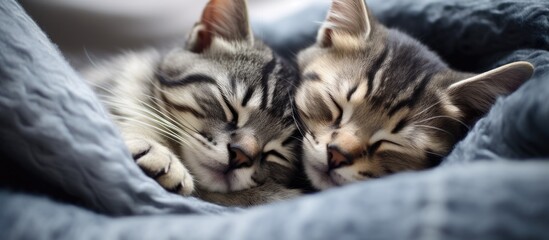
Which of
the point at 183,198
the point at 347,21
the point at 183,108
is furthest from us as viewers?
the point at 347,21

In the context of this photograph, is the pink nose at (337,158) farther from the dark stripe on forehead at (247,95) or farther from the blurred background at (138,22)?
the blurred background at (138,22)

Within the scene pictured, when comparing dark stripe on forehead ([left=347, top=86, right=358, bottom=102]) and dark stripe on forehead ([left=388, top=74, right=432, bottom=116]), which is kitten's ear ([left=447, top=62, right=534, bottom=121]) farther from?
dark stripe on forehead ([left=347, top=86, right=358, bottom=102])

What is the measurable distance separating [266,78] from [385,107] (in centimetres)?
31

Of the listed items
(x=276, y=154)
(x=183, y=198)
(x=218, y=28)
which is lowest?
(x=276, y=154)

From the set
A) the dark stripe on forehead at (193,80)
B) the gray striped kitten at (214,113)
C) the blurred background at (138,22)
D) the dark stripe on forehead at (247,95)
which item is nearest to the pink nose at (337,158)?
the gray striped kitten at (214,113)

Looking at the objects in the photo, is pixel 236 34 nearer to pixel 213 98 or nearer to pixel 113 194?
pixel 213 98

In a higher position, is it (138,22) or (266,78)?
(266,78)

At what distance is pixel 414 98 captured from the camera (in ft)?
3.47

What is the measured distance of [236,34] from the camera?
4.09ft

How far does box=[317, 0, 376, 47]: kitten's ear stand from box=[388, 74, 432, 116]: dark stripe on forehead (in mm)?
194

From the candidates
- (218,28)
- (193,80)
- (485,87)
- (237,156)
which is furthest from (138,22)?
(485,87)

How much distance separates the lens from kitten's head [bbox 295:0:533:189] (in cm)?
99

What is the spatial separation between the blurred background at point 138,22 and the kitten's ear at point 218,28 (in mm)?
236

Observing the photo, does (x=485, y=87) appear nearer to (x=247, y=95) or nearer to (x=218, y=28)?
(x=247, y=95)
